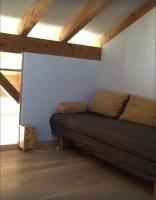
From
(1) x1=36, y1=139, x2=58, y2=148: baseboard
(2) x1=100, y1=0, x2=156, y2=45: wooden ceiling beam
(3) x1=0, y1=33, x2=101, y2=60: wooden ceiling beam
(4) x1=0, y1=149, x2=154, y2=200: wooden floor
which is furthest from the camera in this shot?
(1) x1=36, y1=139, x2=58, y2=148: baseboard

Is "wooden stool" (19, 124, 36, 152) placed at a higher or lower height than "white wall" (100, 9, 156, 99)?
lower

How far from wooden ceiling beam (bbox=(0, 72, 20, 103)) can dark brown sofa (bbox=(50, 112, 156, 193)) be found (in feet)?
2.00

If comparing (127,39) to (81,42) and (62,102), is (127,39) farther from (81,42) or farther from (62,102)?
(62,102)

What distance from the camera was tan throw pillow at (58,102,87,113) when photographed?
408cm

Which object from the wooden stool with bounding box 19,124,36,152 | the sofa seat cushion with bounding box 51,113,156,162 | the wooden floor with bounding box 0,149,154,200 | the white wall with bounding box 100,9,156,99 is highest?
the white wall with bounding box 100,9,156,99

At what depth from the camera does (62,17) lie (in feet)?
12.2

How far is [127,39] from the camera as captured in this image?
13.9 ft

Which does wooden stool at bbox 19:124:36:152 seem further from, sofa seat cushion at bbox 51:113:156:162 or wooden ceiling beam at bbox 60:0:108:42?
wooden ceiling beam at bbox 60:0:108:42

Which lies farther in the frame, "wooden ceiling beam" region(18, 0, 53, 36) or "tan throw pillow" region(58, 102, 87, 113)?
"tan throw pillow" region(58, 102, 87, 113)

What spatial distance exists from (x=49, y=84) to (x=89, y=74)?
73cm

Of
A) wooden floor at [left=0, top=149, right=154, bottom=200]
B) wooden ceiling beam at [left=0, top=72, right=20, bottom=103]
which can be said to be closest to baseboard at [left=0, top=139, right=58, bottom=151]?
wooden floor at [left=0, top=149, right=154, bottom=200]

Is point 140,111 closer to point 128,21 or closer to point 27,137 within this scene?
point 128,21

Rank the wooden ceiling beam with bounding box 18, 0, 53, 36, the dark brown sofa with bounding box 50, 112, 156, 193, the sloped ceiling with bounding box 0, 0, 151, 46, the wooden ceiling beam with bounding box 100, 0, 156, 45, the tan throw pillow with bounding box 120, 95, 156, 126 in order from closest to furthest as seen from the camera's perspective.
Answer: the dark brown sofa with bounding box 50, 112, 156, 193 < the wooden ceiling beam with bounding box 18, 0, 53, 36 < the sloped ceiling with bounding box 0, 0, 151, 46 < the tan throw pillow with bounding box 120, 95, 156, 126 < the wooden ceiling beam with bounding box 100, 0, 156, 45

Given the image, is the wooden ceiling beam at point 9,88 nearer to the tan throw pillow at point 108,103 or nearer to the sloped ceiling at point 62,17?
the sloped ceiling at point 62,17
